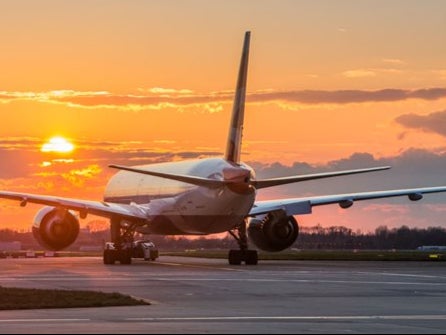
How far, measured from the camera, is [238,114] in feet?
195

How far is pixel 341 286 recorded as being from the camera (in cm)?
3766

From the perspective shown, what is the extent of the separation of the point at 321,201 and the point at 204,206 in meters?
9.40

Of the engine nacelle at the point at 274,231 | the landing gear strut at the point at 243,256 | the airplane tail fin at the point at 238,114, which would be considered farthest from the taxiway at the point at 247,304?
the engine nacelle at the point at 274,231

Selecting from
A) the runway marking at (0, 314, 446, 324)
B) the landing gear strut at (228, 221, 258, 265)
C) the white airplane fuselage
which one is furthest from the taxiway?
the landing gear strut at (228, 221, 258, 265)

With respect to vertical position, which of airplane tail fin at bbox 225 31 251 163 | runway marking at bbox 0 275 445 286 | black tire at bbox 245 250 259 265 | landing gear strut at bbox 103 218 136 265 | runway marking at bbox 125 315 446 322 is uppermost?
airplane tail fin at bbox 225 31 251 163

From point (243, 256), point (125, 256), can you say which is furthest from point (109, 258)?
point (243, 256)

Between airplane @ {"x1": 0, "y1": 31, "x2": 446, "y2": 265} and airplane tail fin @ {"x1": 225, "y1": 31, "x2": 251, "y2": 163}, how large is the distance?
0.17ft

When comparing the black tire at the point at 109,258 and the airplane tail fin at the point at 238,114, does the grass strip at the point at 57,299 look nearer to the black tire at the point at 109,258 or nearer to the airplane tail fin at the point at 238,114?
the airplane tail fin at the point at 238,114

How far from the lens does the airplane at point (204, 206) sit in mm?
57781

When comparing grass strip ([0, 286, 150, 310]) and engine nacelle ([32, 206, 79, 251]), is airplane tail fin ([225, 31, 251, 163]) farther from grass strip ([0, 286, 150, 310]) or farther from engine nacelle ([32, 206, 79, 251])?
grass strip ([0, 286, 150, 310])

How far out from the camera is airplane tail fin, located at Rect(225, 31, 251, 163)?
2319 inches

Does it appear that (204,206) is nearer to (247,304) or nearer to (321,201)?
(321,201)

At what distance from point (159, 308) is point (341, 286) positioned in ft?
39.4

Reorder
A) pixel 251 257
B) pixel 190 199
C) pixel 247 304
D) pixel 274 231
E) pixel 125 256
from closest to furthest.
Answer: pixel 247 304 < pixel 190 199 < pixel 125 256 < pixel 251 257 < pixel 274 231
